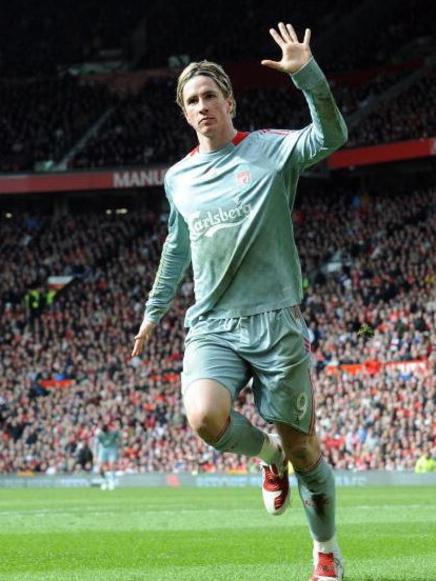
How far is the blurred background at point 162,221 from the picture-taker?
3378 centimetres

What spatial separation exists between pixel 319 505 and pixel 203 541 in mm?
4601

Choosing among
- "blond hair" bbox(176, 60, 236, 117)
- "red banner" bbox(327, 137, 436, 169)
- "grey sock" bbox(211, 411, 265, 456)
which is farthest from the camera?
"red banner" bbox(327, 137, 436, 169)

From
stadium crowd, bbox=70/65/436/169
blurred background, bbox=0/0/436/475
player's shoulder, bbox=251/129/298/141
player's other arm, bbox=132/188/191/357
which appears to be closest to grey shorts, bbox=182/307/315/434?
player's other arm, bbox=132/188/191/357

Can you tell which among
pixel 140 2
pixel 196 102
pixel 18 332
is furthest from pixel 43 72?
pixel 196 102

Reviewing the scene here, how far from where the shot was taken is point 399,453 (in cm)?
3008

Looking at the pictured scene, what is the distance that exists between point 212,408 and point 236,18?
148ft

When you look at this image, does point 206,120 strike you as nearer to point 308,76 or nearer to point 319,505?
point 308,76

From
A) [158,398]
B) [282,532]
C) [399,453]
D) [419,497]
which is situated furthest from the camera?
[158,398]

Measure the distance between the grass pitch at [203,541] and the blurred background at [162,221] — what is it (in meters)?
12.0

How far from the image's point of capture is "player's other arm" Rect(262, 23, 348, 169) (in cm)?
652

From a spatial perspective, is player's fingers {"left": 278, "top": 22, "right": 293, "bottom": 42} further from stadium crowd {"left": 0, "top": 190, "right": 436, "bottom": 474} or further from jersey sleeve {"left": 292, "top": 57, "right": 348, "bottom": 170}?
stadium crowd {"left": 0, "top": 190, "right": 436, "bottom": 474}

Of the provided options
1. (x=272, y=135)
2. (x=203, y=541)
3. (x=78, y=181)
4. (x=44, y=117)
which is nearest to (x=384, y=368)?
(x=78, y=181)

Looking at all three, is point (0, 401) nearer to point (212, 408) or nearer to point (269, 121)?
point (269, 121)

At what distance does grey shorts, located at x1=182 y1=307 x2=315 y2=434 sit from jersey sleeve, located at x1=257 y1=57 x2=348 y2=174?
84 cm
